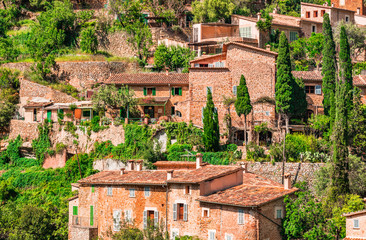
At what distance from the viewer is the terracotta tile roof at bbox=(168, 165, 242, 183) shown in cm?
4716

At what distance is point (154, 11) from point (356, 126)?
3351 centimetres

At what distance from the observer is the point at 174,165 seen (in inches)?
2203

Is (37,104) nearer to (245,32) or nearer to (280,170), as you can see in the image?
(245,32)

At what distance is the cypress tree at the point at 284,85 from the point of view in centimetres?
5950

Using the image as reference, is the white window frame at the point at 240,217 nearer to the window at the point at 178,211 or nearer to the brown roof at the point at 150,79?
the window at the point at 178,211

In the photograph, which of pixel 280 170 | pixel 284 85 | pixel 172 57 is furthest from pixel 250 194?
pixel 172 57

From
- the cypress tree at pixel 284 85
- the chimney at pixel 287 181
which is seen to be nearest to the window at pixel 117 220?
the chimney at pixel 287 181

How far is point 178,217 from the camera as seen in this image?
47781mm

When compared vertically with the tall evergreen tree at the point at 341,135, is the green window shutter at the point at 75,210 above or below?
below

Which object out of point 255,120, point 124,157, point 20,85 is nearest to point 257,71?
point 255,120

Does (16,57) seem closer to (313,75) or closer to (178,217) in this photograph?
(313,75)

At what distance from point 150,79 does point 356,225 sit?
92.7ft

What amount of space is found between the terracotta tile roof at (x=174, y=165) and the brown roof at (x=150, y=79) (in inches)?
451

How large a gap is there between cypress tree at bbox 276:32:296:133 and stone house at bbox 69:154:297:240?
9628 millimetres
